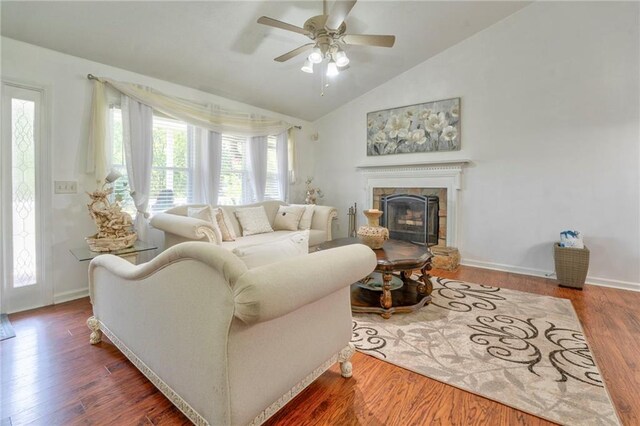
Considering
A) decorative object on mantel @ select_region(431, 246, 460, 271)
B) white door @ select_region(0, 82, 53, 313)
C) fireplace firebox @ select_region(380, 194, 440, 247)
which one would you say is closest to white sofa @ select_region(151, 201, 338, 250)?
white door @ select_region(0, 82, 53, 313)

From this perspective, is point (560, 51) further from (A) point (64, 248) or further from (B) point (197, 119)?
(A) point (64, 248)

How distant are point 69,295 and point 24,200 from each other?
3.18 ft

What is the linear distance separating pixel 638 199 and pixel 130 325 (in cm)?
480

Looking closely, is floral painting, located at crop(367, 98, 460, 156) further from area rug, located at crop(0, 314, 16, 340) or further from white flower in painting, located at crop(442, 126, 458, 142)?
area rug, located at crop(0, 314, 16, 340)

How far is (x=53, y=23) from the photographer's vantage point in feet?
7.95

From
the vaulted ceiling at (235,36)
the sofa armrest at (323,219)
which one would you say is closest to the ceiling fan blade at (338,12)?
the vaulted ceiling at (235,36)

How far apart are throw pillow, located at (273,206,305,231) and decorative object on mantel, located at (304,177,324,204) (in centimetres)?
88

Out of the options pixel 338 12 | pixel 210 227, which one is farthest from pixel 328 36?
pixel 210 227

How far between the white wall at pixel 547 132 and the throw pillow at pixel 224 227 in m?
2.78

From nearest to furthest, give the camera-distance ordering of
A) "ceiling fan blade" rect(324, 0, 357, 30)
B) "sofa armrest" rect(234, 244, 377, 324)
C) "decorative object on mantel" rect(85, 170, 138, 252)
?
"sofa armrest" rect(234, 244, 377, 324)
"ceiling fan blade" rect(324, 0, 357, 30)
"decorative object on mantel" rect(85, 170, 138, 252)

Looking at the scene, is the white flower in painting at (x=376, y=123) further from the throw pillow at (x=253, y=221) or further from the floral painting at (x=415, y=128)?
the throw pillow at (x=253, y=221)

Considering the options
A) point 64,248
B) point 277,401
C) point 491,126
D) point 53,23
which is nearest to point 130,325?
point 277,401

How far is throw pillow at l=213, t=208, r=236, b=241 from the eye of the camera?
347 cm

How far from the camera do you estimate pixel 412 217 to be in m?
4.75
